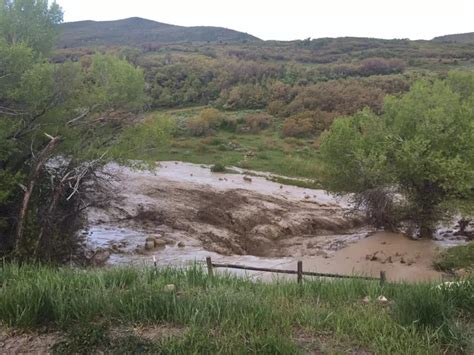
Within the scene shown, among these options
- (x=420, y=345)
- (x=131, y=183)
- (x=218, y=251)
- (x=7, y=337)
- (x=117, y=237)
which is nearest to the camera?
(x=420, y=345)

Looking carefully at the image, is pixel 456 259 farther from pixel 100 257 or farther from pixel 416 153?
pixel 100 257

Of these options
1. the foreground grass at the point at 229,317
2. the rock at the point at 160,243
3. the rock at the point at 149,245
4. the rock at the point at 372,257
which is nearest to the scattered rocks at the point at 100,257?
the rock at the point at 149,245

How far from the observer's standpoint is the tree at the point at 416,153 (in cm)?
1997

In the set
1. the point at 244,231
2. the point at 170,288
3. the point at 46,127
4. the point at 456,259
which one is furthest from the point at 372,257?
the point at 170,288

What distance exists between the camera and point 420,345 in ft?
18.1

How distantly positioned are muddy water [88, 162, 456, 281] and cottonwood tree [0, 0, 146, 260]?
215cm

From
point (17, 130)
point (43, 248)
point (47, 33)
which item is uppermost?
point (47, 33)

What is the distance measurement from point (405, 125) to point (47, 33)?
49.1 feet

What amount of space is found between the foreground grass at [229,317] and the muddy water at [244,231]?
8328 mm

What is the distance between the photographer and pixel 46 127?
16531mm

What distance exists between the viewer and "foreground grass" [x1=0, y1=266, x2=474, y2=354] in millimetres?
5562

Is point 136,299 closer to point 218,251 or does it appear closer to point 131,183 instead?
point 218,251

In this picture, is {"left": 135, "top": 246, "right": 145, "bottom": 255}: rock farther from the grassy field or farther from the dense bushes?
the dense bushes

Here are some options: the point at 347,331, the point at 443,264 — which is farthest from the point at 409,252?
the point at 347,331
